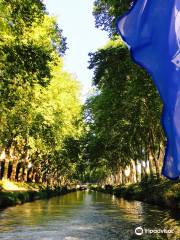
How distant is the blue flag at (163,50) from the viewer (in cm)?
683

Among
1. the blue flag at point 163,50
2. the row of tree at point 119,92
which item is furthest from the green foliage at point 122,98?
the blue flag at point 163,50

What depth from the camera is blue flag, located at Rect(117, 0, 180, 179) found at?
683 cm

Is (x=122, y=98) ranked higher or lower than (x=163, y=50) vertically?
higher

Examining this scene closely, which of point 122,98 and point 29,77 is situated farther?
point 122,98

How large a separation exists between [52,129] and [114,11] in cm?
1987

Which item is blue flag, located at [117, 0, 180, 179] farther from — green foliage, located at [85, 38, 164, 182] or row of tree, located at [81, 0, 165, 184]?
green foliage, located at [85, 38, 164, 182]

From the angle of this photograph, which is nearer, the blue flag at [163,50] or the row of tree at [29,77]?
the blue flag at [163,50]

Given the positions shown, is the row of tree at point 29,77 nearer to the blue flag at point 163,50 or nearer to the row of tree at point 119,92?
the row of tree at point 119,92

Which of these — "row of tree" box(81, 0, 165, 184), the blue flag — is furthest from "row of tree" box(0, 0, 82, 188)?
the blue flag

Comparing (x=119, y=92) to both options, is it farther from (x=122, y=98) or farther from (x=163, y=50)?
(x=163, y=50)

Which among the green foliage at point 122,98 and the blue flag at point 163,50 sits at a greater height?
the green foliage at point 122,98

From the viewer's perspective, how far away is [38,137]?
39.6 m

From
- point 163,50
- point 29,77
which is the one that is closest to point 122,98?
point 29,77

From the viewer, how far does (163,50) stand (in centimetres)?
709
